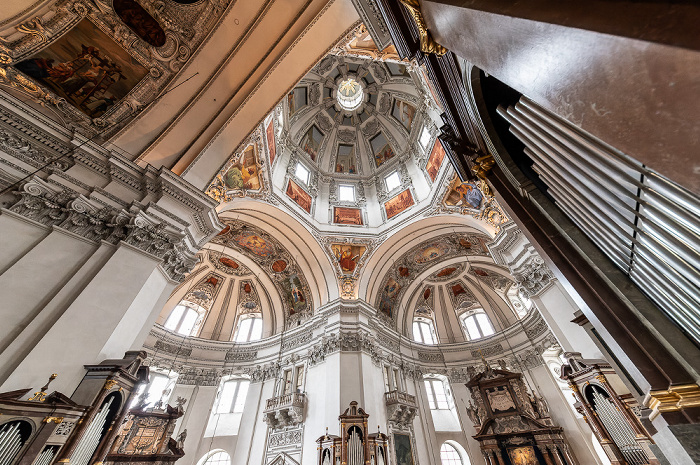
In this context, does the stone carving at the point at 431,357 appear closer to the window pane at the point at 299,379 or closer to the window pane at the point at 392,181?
the window pane at the point at 299,379

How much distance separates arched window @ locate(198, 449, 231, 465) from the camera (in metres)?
10.7

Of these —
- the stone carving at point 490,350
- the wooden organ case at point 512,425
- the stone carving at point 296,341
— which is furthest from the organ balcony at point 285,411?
the stone carving at point 490,350

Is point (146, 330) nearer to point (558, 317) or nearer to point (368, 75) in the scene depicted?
point (558, 317)

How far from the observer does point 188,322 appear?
535 inches

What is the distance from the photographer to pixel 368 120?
57.5 feet

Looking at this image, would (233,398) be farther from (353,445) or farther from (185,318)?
(353,445)

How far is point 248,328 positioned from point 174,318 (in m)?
3.50

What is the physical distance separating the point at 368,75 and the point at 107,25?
44.5 feet

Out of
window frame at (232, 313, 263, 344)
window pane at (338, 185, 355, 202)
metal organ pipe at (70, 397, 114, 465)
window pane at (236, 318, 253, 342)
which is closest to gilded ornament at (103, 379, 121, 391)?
metal organ pipe at (70, 397, 114, 465)

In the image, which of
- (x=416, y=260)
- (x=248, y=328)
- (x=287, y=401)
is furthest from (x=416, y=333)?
(x=248, y=328)

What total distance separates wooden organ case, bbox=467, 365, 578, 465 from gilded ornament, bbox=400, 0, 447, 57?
11.4 meters

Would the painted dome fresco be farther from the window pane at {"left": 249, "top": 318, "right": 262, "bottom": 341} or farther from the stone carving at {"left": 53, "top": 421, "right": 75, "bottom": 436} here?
the stone carving at {"left": 53, "top": 421, "right": 75, "bottom": 436}

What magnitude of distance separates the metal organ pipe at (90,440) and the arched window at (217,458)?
8830mm

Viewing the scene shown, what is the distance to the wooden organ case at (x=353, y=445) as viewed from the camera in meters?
7.53
